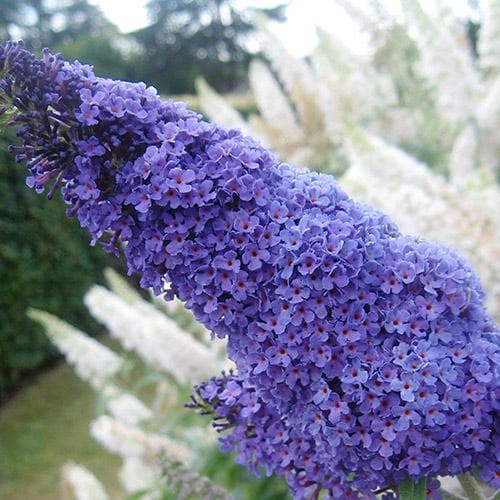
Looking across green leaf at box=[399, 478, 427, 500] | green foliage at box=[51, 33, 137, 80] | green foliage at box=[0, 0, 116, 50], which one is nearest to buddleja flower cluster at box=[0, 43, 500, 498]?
green leaf at box=[399, 478, 427, 500]

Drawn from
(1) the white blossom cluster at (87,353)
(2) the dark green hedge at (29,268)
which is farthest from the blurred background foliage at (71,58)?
(1) the white blossom cluster at (87,353)

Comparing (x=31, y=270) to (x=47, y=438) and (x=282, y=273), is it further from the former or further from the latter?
(x=282, y=273)

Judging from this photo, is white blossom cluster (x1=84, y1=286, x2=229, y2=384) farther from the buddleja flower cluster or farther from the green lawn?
the green lawn

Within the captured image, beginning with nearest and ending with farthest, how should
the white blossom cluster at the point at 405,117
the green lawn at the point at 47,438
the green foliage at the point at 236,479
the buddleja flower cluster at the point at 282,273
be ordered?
the buddleja flower cluster at the point at 282,273, the white blossom cluster at the point at 405,117, the green foliage at the point at 236,479, the green lawn at the point at 47,438

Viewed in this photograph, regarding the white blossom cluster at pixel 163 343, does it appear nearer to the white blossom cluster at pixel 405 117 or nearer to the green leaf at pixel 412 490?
the white blossom cluster at pixel 405 117

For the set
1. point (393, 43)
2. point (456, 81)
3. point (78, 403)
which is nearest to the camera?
point (456, 81)

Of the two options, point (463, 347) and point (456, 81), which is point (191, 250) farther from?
point (456, 81)

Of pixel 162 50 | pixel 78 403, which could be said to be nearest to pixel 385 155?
pixel 78 403

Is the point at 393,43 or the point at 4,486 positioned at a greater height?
the point at 393,43
